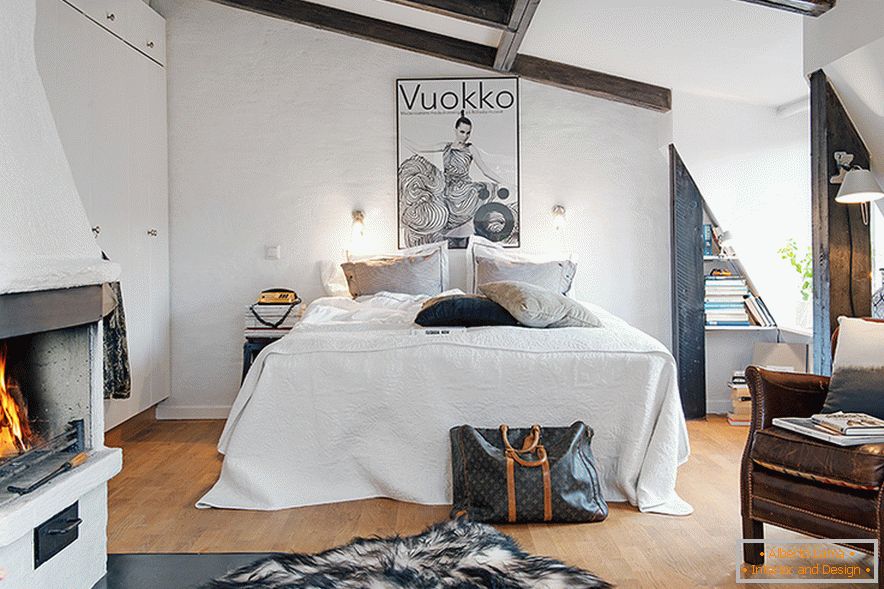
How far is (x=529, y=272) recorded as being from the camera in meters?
5.13

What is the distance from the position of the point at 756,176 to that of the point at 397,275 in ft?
7.61

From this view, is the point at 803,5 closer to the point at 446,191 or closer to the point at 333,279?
the point at 446,191

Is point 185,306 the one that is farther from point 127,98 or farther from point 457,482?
point 457,482

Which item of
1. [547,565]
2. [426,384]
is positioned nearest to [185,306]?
[426,384]

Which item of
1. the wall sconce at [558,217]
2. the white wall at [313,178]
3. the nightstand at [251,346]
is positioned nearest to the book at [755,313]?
the white wall at [313,178]

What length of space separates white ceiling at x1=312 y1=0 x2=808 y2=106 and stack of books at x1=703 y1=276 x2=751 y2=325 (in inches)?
45.4

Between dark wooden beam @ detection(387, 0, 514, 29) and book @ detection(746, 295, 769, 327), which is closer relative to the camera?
dark wooden beam @ detection(387, 0, 514, 29)

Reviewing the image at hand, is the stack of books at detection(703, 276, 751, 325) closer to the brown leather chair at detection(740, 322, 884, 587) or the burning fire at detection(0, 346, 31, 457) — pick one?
the brown leather chair at detection(740, 322, 884, 587)

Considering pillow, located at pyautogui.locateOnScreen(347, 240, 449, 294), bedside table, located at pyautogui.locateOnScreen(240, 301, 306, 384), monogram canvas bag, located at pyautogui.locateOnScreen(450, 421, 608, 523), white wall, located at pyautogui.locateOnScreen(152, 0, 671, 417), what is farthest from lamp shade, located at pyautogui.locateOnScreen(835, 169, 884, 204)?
bedside table, located at pyautogui.locateOnScreen(240, 301, 306, 384)

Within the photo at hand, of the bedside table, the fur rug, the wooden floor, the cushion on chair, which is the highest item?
the bedside table

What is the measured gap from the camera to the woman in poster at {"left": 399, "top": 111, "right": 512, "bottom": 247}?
556 cm

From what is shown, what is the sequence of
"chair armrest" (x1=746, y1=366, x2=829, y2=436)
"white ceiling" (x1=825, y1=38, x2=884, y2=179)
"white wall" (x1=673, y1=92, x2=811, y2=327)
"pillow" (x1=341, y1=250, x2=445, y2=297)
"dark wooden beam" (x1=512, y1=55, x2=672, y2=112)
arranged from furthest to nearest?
"dark wooden beam" (x1=512, y1=55, x2=672, y2=112)
"pillow" (x1=341, y1=250, x2=445, y2=297)
"white wall" (x1=673, y1=92, x2=811, y2=327)
"white ceiling" (x1=825, y1=38, x2=884, y2=179)
"chair armrest" (x1=746, y1=366, x2=829, y2=436)

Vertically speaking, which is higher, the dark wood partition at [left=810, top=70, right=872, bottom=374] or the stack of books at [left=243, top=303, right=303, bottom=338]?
the dark wood partition at [left=810, top=70, right=872, bottom=374]

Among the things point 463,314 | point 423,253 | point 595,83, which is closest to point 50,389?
point 463,314
